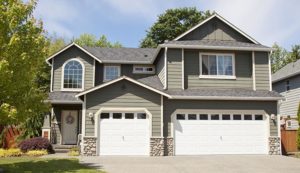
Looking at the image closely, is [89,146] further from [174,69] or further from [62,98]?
[174,69]

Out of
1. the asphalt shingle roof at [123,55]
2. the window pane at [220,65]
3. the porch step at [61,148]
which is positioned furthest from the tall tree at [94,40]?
Answer: the window pane at [220,65]

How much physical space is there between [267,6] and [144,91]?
7302 millimetres

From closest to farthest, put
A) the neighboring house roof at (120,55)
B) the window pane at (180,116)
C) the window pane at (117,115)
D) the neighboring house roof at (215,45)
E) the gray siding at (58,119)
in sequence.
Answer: the window pane at (117,115), the window pane at (180,116), the neighboring house roof at (215,45), the gray siding at (58,119), the neighboring house roof at (120,55)

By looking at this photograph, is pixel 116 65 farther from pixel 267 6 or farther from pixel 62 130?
pixel 267 6

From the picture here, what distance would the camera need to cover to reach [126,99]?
55.1 ft

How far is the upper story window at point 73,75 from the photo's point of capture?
70.3 ft

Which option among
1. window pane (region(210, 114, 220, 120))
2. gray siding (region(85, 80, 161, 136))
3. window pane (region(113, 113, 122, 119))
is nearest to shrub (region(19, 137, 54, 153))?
gray siding (region(85, 80, 161, 136))

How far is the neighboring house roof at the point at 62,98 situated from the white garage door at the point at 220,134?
258 inches

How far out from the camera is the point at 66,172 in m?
10.8

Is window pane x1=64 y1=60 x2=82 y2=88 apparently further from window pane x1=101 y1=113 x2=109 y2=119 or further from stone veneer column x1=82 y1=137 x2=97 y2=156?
stone veneer column x1=82 y1=137 x2=97 y2=156

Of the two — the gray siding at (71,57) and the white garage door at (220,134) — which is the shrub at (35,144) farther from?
the white garage door at (220,134)

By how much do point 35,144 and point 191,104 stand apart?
8.62 metres

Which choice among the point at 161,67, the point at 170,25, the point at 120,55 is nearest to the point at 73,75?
the point at 120,55

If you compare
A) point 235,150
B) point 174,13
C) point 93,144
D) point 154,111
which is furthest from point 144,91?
point 174,13
